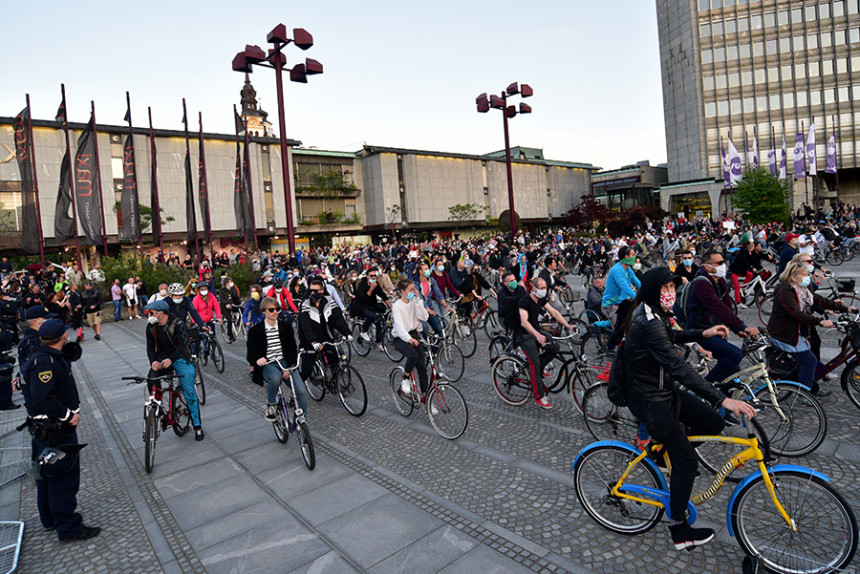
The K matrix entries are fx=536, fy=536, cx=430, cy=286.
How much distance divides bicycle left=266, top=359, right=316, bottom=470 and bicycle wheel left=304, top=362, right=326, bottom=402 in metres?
1.44

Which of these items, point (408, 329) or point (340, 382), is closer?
point (408, 329)

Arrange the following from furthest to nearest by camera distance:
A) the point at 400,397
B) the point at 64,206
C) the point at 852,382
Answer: the point at 64,206 → the point at 400,397 → the point at 852,382

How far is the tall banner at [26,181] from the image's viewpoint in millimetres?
20970

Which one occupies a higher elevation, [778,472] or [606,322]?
[606,322]

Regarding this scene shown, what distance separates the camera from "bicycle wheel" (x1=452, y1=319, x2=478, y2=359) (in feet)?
35.6

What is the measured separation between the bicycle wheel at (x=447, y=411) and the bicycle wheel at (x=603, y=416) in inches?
54.2

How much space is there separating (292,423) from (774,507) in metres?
4.63

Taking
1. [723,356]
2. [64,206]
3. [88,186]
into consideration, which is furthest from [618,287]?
[64,206]

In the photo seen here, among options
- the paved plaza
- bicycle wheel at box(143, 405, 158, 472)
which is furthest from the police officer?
bicycle wheel at box(143, 405, 158, 472)

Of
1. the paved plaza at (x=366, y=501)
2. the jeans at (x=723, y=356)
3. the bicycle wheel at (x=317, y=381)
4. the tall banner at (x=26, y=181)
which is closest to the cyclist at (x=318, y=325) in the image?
the bicycle wheel at (x=317, y=381)

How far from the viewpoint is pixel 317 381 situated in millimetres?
8344

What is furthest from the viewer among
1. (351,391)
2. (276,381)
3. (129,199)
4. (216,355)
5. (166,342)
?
(129,199)

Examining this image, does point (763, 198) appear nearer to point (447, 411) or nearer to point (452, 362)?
point (452, 362)

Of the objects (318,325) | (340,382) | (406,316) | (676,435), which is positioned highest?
(406,316)
